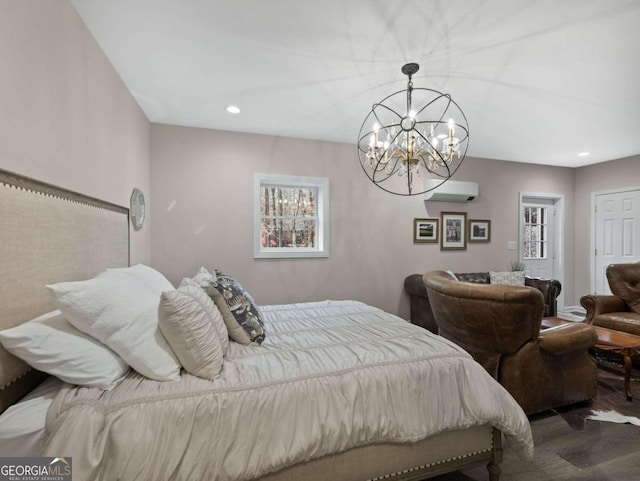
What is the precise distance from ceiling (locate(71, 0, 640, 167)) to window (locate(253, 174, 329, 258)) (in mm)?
820

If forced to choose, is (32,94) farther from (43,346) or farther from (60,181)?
(43,346)

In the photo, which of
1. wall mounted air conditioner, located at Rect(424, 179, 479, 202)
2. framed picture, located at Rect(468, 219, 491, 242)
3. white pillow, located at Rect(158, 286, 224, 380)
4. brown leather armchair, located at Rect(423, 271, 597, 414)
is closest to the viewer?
white pillow, located at Rect(158, 286, 224, 380)

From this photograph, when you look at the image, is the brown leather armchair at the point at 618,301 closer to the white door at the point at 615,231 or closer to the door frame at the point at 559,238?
the white door at the point at 615,231

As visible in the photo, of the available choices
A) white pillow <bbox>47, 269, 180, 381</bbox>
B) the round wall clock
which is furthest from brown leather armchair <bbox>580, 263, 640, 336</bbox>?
the round wall clock

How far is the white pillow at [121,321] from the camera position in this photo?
1.15m

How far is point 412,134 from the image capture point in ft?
6.93

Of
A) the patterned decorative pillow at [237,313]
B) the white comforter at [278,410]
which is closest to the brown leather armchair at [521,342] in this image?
the white comforter at [278,410]

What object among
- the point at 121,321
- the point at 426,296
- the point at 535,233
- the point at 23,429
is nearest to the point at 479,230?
the point at 535,233

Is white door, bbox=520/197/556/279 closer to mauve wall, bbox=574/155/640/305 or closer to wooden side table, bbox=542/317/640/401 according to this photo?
mauve wall, bbox=574/155/640/305

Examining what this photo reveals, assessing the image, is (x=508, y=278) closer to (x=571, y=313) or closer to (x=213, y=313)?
(x=571, y=313)

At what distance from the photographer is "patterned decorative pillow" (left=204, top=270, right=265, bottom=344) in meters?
1.76

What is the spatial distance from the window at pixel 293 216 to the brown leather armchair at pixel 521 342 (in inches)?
78.4

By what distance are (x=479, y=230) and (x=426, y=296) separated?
1796 mm

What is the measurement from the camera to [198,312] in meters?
1.40
